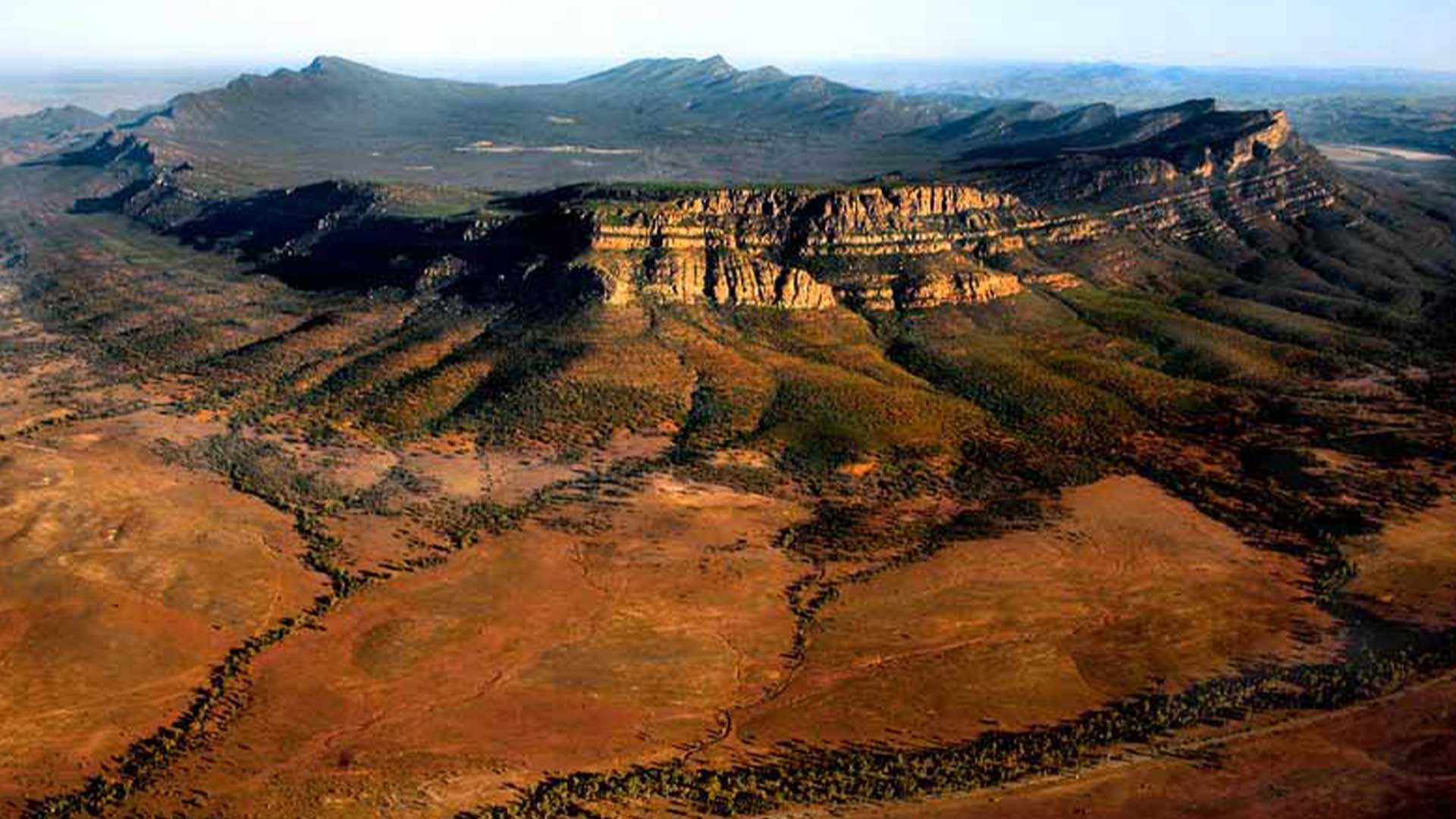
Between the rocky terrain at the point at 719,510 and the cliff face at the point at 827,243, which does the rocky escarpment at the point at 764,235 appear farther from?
the rocky terrain at the point at 719,510

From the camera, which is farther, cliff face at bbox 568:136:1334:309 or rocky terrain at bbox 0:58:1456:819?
cliff face at bbox 568:136:1334:309

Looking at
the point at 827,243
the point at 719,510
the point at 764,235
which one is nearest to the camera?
the point at 719,510

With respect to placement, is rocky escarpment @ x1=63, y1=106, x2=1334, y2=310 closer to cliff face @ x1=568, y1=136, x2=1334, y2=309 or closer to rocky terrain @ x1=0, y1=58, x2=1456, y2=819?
cliff face @ x1=568, y1=136, x2=1334, y2=309

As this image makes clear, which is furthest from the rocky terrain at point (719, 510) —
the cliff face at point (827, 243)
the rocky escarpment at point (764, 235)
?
the rocky escarpment at point (764, 235)

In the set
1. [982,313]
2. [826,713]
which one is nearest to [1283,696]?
[826,713]

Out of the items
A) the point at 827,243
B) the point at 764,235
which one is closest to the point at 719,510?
the point at 764,235

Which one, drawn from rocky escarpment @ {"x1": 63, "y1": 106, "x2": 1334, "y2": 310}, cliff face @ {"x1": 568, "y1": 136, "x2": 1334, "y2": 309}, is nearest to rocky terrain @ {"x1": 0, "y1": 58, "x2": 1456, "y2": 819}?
cliff face @ {"x1": 568, "y1": 136, "x2": 1334, "y2": 309}

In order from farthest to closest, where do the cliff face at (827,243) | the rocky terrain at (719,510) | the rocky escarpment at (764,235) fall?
the rocky escarpment at (764,235) < the cliff face at (827,243) < the rocky terrain at (719,510)

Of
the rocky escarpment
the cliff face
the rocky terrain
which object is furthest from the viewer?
the rocky escarpment

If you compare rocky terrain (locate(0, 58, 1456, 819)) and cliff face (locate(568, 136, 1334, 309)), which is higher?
cliff face (locate(568, 136, 1334, 309))

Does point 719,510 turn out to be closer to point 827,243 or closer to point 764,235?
point 764,235

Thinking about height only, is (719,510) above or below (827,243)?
below
